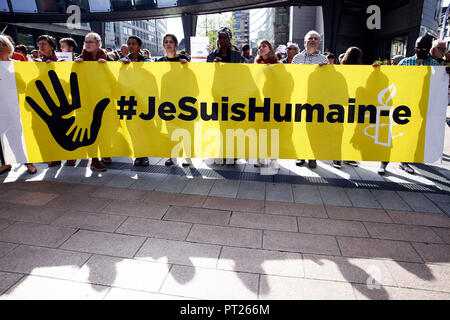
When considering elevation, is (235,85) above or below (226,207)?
above

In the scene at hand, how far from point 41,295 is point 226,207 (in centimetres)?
200

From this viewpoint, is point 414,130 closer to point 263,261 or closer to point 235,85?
point 235,85

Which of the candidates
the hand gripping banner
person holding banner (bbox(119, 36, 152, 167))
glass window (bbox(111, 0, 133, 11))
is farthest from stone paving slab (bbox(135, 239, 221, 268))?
glass window (bbox(111, 0, 133, 11))

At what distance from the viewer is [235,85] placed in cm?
421

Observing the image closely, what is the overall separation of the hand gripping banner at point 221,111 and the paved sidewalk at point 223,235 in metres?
0.46

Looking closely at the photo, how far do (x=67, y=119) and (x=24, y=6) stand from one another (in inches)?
1016

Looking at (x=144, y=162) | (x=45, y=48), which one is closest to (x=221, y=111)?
(x=144, y=162)

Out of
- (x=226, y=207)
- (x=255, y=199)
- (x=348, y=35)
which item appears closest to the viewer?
(x=226, y=207)

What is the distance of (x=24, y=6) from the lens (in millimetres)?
22969

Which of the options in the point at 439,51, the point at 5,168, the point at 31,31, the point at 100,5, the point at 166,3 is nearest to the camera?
the point at 439,51

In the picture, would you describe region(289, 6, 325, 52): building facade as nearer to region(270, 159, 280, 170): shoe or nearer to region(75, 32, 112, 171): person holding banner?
region(270, 159, 280, 170): shoe

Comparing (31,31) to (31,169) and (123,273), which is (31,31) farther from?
(123,273)

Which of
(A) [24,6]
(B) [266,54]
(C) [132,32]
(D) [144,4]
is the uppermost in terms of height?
(C) [132,32]
